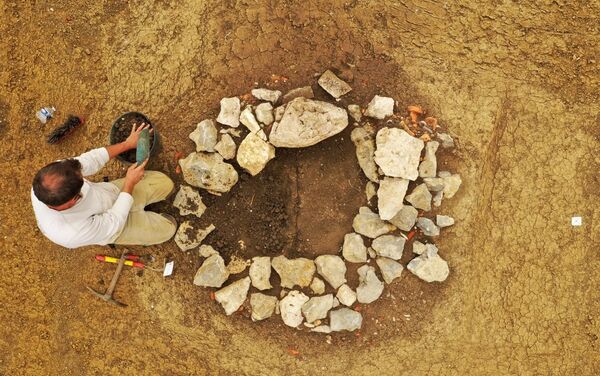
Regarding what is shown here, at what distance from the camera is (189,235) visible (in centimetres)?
386

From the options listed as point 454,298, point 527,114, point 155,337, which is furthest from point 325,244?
point 527,114

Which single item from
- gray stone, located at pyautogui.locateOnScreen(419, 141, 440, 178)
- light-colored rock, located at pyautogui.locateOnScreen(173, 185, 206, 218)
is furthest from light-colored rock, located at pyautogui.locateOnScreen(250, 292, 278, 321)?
gray stone, located at pyautogui.locateOnScreen(419, 141, 440, 178)

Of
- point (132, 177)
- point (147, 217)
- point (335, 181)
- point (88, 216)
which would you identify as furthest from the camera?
point (335, 181)

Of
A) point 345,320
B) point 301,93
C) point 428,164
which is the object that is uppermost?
point 301,93

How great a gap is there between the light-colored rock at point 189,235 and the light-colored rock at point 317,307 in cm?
106

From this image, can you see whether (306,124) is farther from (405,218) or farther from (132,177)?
(132,177)

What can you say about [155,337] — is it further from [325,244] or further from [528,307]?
[528,307]

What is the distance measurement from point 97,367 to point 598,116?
5000mm

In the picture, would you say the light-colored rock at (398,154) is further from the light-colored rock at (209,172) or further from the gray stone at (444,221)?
the light-colored rock at (209,172)

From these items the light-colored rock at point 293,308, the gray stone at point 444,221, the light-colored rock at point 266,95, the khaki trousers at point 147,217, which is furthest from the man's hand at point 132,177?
the gray stone at point 444,221

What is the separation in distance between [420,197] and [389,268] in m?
0.66

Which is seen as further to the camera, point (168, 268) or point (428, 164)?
point (168, 268)

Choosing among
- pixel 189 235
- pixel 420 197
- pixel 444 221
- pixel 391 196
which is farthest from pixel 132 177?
pixel 444 221

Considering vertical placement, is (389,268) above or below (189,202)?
below
